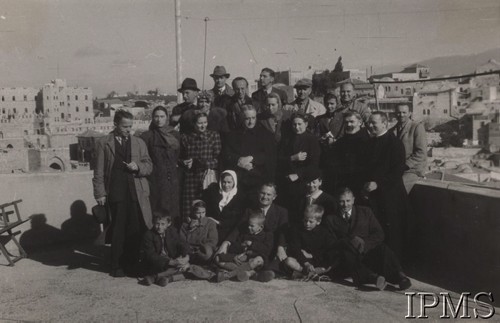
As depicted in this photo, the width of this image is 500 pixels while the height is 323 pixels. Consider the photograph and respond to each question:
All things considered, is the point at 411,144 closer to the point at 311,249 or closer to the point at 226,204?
the point at 311,249

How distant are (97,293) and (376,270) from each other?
266 cm

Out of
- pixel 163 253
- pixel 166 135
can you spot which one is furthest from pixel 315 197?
pixel 166 135

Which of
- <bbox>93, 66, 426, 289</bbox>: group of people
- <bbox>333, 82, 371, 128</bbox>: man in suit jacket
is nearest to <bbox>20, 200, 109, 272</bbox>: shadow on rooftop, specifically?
<bbox>93, 66, 426, 289</bbox>: group of people

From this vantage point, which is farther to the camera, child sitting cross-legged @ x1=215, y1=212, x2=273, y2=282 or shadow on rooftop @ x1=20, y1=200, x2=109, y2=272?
shadow on rooftop @ x1=20, y1=200, x2=109, y2=272

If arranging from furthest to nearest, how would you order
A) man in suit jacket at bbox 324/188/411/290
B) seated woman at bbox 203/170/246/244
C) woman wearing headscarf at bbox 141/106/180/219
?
woman wearing headscarf at bbox 141/106/180/219 → seated woman at bbox 203/170/246/244 → man in suit jacket at bbox 324/188/411/290

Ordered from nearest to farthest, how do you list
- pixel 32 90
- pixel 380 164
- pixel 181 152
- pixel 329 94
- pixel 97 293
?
pixel 97 293 → pixel 380 164 → pixel 181 152 → pixel 329 94 → pixel 32 90

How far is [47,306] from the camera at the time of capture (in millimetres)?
4223

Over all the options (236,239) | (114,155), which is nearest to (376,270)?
(236,239)

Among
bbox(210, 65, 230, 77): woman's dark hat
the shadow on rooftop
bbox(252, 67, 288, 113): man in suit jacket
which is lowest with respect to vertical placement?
the shadow on rooftop

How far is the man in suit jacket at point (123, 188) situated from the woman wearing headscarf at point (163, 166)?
15 centimetres

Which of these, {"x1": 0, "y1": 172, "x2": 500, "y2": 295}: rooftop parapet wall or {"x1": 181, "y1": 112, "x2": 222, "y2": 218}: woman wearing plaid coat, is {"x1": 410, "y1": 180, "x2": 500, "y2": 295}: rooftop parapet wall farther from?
{"x1": 181, "y1": 112, "x2": 222, "y2": 218}: woman wearing plaid coat

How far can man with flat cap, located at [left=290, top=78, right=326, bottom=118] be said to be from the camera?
632cm

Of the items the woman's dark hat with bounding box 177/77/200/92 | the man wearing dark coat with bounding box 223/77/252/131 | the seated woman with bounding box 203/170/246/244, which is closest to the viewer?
the seated woman with bounding box 203/170/246/244

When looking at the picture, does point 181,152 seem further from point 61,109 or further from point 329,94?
point 61,109
